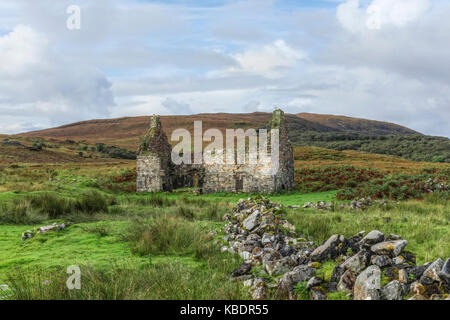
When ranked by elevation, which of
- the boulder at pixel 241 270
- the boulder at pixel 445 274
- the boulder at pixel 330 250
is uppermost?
the boulder at pixel 445 274

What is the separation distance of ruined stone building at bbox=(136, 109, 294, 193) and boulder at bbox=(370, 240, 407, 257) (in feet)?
46.5

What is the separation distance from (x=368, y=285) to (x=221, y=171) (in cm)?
1734

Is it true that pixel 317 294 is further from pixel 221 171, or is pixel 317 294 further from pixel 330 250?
pixel 221 171

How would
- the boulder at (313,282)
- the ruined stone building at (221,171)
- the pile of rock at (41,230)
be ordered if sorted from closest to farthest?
the boulder at (313,282) < the pile of rock at (41,230) < the ruined stone building at (221,171)

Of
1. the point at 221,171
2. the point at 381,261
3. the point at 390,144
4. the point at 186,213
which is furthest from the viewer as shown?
the point at 390,144

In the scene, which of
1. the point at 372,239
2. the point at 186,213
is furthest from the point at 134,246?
the point at 186,213

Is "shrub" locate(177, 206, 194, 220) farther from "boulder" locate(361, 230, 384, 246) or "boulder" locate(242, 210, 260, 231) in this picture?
"boulder" locate(361, 230, 384, 246)

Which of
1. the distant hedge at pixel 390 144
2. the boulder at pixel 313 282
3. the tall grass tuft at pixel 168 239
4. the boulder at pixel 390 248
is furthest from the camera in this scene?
the distant hedge at pixel 390 144

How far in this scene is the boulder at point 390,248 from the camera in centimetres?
558

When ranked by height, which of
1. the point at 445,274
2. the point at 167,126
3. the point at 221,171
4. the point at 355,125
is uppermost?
the point at 355,125

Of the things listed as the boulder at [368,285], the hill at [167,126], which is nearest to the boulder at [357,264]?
the boulder at [368,285]

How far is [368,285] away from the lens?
4.35m

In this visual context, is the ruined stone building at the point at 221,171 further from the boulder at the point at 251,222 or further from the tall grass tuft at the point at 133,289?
the tall grass tuft at the point at 133,289

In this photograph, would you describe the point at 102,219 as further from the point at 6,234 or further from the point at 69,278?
the point at 69,278
